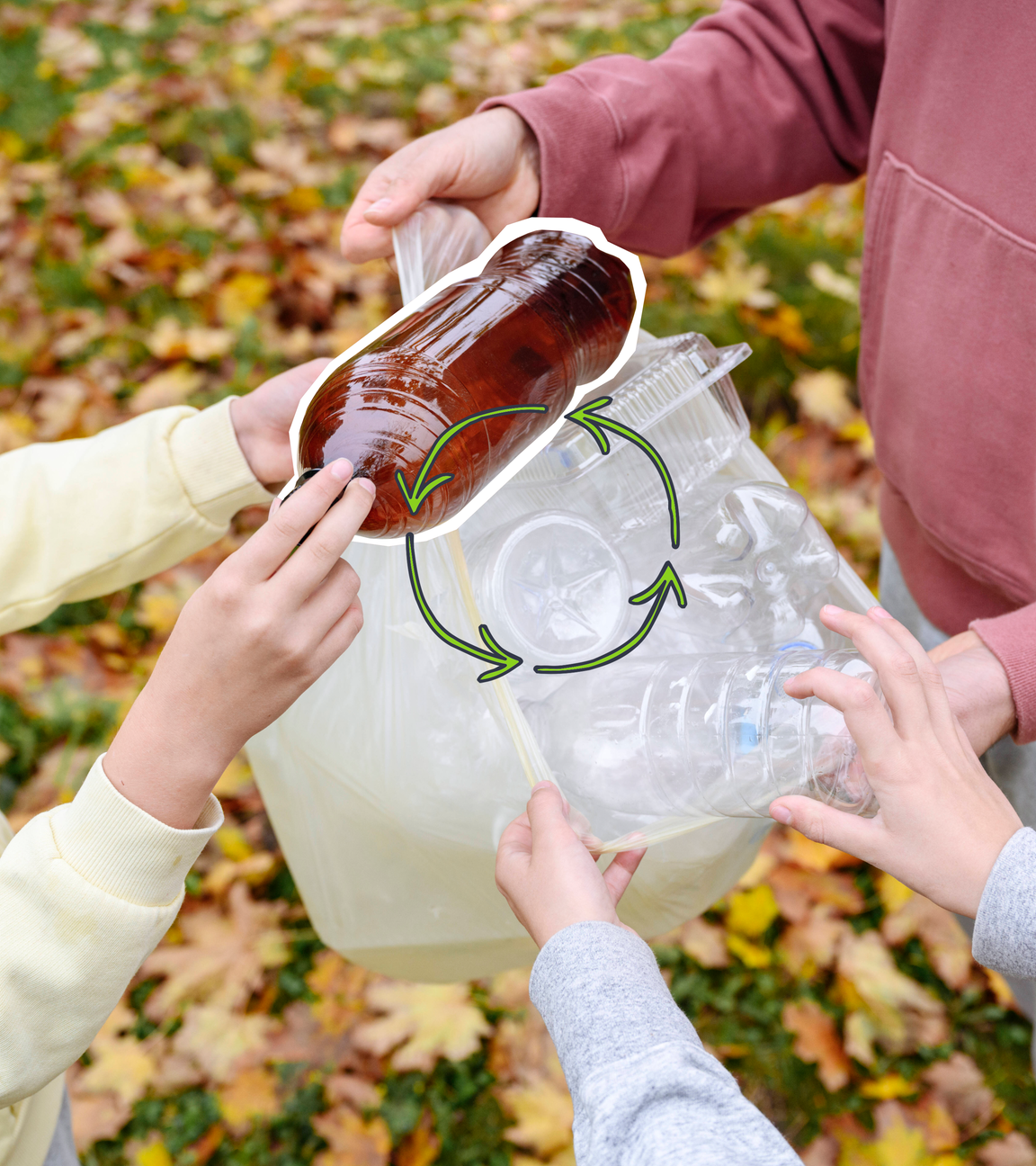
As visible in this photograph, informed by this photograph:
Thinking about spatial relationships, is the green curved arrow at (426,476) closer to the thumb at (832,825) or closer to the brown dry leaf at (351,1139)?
the thumb at (832,825)

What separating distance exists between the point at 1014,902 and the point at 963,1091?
1137 millimetres

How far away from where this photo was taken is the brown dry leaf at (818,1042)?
5.45 ft

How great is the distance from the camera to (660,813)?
3.15 ft

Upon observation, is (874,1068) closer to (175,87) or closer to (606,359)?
(606,359)

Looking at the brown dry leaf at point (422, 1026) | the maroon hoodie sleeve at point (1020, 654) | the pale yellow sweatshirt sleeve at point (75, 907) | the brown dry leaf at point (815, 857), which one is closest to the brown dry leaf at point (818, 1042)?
the brown dry leaf at point (815, 857)

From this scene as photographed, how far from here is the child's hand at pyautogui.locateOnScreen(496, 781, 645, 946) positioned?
802 millimetres

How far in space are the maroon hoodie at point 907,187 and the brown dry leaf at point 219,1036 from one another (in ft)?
4.38

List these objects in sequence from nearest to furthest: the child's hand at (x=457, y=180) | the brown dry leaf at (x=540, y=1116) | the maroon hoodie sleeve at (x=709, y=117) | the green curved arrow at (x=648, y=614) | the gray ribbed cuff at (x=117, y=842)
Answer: the gray ribbed cuff at (x=117, y=842), the green curved arrow at (x=648, y=614), the child's hand at (x=457, y=180), the maroon hoodie sleeve at (x=709, y=117), the brown dry leaf at (x=540, y=1116)

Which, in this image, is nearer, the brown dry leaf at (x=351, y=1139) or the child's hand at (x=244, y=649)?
the child's hand at (x=244, y=649)

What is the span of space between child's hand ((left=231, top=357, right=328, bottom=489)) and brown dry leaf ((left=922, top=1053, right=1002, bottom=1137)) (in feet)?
5.03

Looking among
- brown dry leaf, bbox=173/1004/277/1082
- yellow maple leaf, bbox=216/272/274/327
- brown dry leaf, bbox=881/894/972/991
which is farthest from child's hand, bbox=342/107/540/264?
yellow maple leaf, bbox=216/272/274/327

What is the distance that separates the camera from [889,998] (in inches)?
68.3

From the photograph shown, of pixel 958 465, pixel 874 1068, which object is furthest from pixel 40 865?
pixel 874 1068

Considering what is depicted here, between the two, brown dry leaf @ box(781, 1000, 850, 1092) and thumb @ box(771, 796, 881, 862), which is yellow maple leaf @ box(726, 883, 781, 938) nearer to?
brown dry leaf @ box(781, 1000, 850, 1092)
